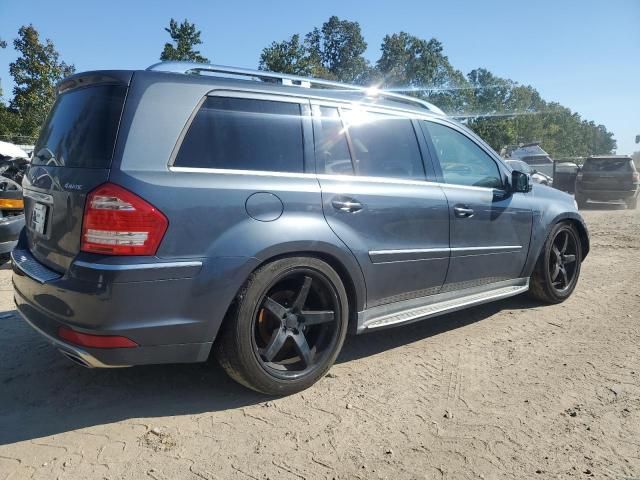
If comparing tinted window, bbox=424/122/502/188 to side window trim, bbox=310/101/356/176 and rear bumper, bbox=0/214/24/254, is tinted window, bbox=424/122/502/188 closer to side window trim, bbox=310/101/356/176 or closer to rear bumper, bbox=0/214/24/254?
side window trim, bbox=310/101/356/176

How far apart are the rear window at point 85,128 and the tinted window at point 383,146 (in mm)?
1459

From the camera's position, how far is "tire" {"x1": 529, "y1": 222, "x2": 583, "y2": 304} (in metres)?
4.78

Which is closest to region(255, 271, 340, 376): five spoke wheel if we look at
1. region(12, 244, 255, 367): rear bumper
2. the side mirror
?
region(12, 244, 255, 367): rear bumper

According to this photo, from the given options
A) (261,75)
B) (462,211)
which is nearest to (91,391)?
(261,75)

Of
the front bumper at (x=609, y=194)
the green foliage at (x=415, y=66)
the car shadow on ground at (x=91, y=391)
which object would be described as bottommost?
the car shadow on ground at (x=91, y=391)

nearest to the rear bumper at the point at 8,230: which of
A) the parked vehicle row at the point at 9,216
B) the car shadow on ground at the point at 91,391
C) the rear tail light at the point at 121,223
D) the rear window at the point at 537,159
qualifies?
the parked vehicle row at the point at 9,216

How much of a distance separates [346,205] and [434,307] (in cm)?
117

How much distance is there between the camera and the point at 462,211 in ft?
12.7

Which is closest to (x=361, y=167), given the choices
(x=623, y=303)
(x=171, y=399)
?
(x=171, y=399)

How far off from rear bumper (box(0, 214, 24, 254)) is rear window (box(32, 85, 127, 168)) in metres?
3.03

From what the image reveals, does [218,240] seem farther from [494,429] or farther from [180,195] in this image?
[494,429]

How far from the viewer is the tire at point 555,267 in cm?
478

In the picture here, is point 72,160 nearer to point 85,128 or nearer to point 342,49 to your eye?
point 85,128

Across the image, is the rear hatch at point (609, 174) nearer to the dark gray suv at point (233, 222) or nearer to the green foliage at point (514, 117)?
the dark gray suv at point (233, 222)
